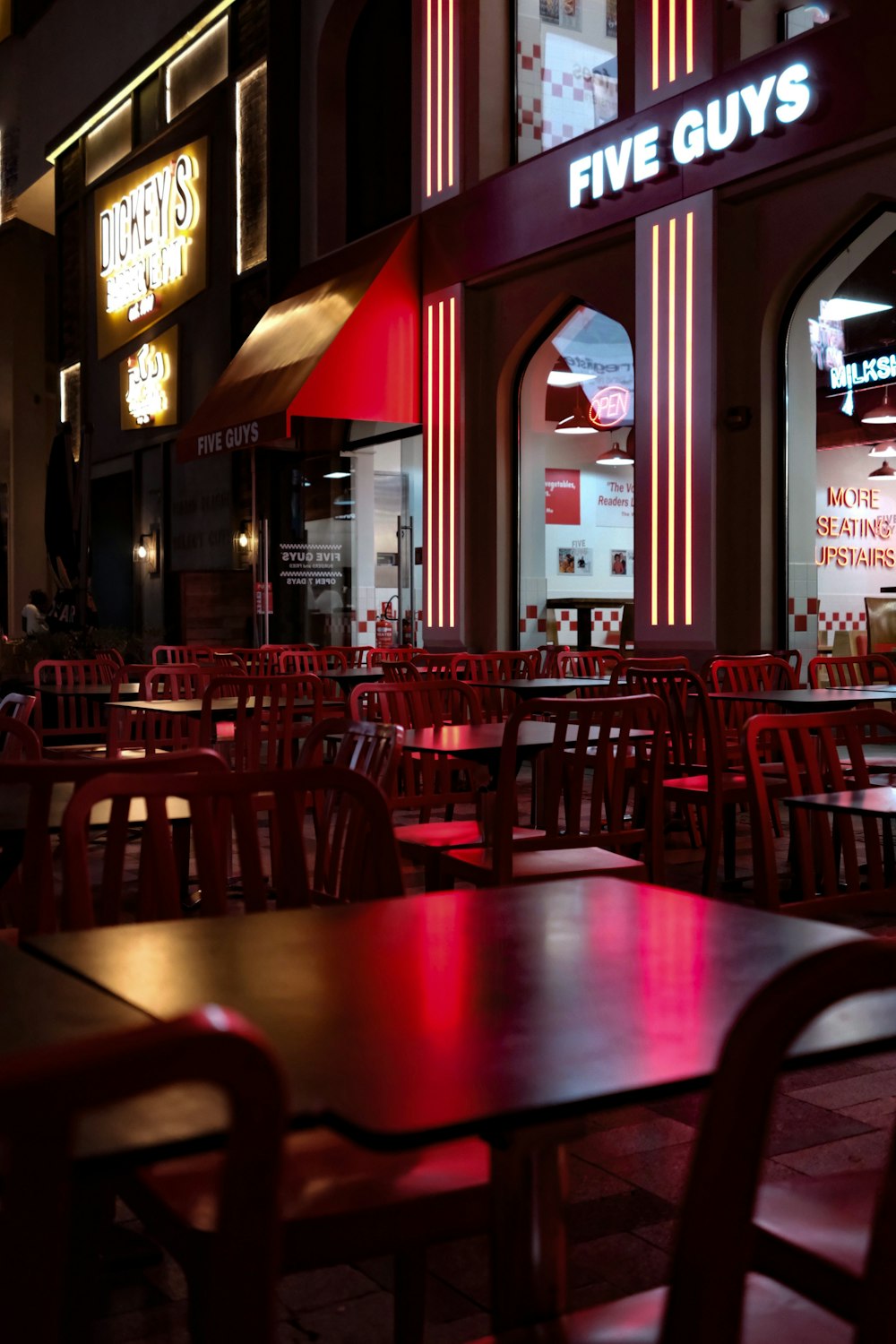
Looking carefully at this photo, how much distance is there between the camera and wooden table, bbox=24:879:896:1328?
3.64ft

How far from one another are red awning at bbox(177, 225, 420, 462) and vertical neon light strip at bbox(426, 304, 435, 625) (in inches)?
5.6

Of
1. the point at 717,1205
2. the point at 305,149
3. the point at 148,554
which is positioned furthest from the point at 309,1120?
the point at 148,554

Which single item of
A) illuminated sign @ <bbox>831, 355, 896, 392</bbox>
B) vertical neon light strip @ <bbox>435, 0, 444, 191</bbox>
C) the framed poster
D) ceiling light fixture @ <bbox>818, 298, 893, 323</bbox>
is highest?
vertical neon light strip @ <bbox>435, 0, 444, 191</bbox>

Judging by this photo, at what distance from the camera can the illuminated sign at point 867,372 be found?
8.95 meters

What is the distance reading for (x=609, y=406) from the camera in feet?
37.2

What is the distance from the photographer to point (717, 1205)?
914 millimetres

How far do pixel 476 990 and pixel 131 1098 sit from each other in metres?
0.68

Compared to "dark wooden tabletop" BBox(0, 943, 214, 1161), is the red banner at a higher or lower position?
higher

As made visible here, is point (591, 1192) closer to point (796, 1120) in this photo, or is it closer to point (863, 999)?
point (796, 1120)

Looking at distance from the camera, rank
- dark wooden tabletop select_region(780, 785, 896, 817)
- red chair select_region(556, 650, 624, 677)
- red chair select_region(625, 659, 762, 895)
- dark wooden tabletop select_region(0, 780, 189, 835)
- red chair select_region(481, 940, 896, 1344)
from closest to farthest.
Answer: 1. red chair select_region(481, 940, 896, 1344)
2. dark wooden tabletop select_region(0, 780, 189, 835)
3. dark wooden tabletop select_region(780, 785, 896, 817)
4. red chair select_region(625, 659, 762, 895)
5. red chair select_region(556, 650, 624, 677)

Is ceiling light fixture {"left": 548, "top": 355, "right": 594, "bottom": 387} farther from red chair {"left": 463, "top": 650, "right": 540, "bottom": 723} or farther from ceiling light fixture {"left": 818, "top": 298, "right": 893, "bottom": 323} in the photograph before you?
red chair {"left": 463, "top": 650, "right": 540, "bottom": 723}

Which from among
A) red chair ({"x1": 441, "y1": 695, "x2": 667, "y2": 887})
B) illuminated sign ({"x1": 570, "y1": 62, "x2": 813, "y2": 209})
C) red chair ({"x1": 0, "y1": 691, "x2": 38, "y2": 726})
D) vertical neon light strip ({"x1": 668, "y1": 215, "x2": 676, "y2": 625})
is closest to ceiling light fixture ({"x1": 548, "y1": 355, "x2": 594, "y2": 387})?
illuminated sign ({"x1": 570, "y1": 62, "x2": 813, "y2": 209})

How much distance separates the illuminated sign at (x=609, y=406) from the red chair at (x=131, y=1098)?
10609mm

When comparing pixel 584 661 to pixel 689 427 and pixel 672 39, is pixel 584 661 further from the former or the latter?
pixel 672 39
